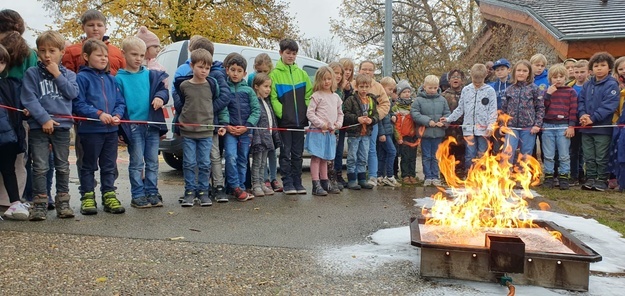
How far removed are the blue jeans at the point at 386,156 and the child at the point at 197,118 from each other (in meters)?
3.10

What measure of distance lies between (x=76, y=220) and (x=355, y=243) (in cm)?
282

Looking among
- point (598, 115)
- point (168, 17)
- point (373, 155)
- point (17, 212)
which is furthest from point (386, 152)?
point (168, 17)

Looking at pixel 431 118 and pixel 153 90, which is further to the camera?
pixel 431 118

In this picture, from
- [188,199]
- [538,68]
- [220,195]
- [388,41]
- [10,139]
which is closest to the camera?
[10,139]

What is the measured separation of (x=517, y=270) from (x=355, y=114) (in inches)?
177

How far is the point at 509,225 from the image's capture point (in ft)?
15.6

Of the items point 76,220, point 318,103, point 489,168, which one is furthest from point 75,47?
point 489,168

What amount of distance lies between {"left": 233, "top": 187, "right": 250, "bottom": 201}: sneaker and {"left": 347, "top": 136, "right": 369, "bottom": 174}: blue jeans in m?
1.81

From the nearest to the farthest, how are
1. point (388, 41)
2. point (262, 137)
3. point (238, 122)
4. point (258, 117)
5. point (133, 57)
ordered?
point (133, 57) < point (238, 122) < point (258, 117) < point (262, 137) < point (388, 41)

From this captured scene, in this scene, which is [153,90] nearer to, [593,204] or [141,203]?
[141,203]

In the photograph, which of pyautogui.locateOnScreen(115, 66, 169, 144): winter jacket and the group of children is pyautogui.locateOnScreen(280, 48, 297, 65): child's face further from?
pyautogui.locateOnScreen(115, 66, 169, 144): winter jacket

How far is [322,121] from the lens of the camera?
7250mm

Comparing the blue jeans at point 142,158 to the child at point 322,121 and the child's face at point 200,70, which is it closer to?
the child's face at point 200,70

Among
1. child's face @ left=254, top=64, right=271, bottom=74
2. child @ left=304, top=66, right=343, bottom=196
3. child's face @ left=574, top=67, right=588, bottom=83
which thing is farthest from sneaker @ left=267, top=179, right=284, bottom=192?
child's face @ left=574, top=67, right=588, bottom=83
